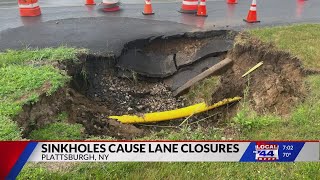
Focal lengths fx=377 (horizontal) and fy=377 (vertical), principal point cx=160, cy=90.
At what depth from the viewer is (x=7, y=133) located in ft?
13.1

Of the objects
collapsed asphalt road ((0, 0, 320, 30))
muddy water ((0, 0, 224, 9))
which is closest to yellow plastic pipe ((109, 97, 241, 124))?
collapsed asphalt road ((0, 0, 320, 30))

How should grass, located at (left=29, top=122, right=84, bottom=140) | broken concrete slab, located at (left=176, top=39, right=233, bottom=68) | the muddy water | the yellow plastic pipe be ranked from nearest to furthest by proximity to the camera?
grass, located at (left=29, top=122, right=84, bottom=140), the yellow plastic pipe, broken concrete slab, located at (left=176, top=39, right=233, bottom=68), the muddy water

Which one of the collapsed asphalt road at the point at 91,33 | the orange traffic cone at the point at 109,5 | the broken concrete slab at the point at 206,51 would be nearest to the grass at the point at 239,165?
the broken concrete slab at the point at 206,51

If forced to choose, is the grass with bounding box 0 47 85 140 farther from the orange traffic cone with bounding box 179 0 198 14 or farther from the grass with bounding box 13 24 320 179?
the orange traffic cone with bounding box 179 0 198 14

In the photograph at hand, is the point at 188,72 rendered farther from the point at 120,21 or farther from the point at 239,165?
the point at 239,165

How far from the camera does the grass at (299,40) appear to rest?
247 inches

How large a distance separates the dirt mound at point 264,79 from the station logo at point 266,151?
2329 millimetres

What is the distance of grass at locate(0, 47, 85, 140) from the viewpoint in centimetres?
440

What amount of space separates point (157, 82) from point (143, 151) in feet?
15.6

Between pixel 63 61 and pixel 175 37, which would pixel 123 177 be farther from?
pixel 175 37

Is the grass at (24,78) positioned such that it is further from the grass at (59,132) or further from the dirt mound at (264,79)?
the dirt mound at (264,79)

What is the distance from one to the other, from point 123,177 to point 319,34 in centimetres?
540

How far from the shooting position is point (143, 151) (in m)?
2.84

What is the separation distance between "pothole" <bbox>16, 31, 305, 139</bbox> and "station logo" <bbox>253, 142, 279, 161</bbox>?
→ 7.61 ft
